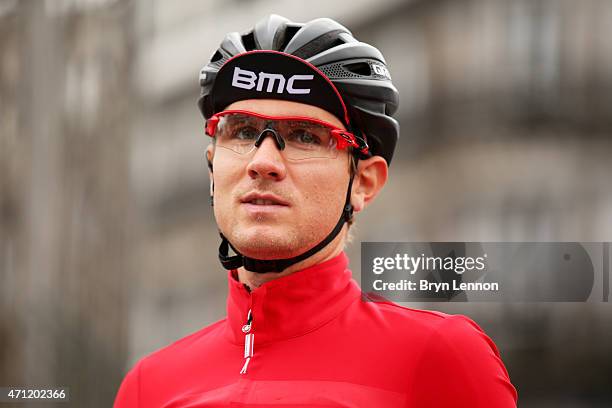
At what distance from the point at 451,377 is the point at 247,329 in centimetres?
45

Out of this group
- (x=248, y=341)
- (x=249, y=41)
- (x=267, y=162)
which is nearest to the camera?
(x=267, y=162)

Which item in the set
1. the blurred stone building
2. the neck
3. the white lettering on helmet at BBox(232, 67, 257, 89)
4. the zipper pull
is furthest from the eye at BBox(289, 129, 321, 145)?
the blurred stone building

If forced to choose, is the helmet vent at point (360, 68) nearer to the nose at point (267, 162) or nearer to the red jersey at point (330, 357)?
the nose at point (267, 162)

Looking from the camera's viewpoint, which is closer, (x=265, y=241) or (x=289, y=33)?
(x=265, y=241)

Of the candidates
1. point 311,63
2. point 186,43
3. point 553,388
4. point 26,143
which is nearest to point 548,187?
point 553,388

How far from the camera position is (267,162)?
1.83 m

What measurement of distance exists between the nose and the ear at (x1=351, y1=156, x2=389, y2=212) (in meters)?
0.24

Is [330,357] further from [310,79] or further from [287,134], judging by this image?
[310,79]

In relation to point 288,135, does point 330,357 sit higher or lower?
lower

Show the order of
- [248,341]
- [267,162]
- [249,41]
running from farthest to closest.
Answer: [249,41] < [248,341] < [267,162]

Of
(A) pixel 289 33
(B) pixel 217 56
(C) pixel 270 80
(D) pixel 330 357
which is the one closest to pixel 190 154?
(B) pixel 217 56

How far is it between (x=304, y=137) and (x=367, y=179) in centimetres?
24

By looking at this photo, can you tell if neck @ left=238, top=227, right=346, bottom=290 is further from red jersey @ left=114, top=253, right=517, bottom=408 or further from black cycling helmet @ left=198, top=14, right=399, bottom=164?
black cycling helmet @ left=198, top=14, right=399, bottom=164

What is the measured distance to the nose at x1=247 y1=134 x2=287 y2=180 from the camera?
183 centimetres
